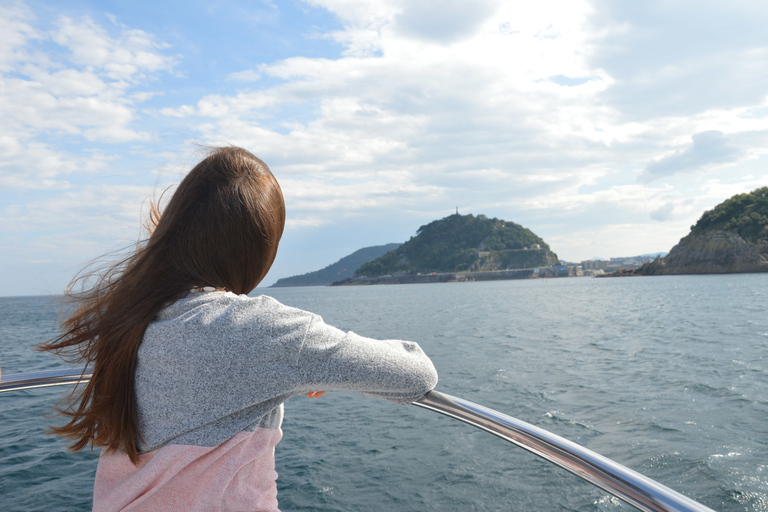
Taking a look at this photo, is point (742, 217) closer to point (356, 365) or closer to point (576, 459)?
point (576, 459)

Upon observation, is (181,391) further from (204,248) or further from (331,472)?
(331,472)

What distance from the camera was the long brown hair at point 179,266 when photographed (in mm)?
1087

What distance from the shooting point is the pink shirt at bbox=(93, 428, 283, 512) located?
1.06m

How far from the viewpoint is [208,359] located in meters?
0.97

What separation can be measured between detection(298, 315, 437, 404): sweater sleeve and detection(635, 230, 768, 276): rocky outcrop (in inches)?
3755

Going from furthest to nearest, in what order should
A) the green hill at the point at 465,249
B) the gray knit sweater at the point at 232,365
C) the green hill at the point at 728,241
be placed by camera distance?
the green hill at the point at 465,249
the green hill at the point at 728,241
the gray knit sweater at the point at 232,365

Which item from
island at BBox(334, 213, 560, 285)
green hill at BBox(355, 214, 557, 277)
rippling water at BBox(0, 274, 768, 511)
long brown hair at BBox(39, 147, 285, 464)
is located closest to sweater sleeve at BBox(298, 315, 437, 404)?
long brown hair at BBox(39, 147, 285, 464)

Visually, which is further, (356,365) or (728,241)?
(728,241)

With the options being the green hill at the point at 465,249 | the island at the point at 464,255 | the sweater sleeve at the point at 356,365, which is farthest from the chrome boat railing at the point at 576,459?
the green hill at the point at 465,249

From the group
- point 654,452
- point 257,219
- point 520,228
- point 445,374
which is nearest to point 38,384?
point 257,219

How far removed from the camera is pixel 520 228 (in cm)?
15988

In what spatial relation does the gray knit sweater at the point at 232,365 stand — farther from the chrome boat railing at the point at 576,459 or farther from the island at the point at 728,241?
the island at the point at 728,241

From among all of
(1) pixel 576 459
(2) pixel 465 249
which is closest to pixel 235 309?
(1) pixel 576 459

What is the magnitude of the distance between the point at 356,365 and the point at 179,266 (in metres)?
0.48
